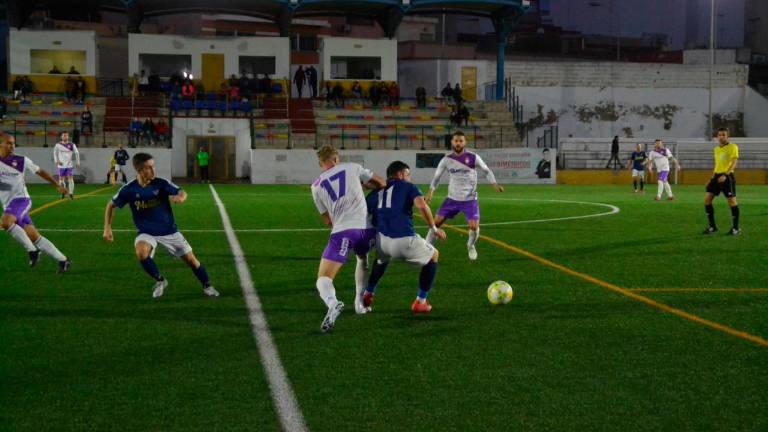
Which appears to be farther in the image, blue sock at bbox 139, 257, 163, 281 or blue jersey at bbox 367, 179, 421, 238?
blue sock at bbox 139, 257, 163, 281

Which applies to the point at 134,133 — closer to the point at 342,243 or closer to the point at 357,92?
the point at 357,92

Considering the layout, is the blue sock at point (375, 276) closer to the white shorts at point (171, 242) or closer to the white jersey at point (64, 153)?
the white shorts at point (171, 242)

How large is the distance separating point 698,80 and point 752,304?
2335 inches

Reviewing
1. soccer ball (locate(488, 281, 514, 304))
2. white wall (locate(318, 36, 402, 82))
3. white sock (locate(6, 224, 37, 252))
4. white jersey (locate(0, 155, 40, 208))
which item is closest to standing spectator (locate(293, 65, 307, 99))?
white wall (locate(318, 36, 402, 82))

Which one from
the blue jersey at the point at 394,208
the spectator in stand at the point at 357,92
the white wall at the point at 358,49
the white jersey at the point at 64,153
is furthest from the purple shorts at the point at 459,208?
the white wall at the point at 358,49

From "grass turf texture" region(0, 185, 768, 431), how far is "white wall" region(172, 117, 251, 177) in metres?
34.7

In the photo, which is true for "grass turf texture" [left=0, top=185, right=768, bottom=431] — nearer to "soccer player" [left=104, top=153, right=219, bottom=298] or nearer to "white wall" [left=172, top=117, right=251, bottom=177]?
"soccer player" [left=104, top=153, right=219, bottom=298]

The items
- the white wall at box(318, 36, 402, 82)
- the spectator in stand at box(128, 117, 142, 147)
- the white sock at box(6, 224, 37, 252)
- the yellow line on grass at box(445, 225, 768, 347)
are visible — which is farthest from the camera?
the white wall at box(318, 36, 402, 82)

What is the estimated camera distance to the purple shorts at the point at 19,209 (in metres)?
12.7

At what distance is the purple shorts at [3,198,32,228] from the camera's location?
501 inches

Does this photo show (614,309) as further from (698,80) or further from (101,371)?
(698,80)

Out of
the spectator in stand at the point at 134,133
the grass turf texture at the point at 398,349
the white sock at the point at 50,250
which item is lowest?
the grass turf texture at the point at 398,349

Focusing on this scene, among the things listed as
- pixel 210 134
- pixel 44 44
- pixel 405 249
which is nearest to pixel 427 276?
pixel 405 249

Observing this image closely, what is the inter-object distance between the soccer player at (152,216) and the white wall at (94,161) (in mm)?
33125
